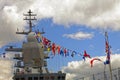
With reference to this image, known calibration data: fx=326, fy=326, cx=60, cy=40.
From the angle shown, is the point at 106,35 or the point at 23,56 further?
the point at 23,56

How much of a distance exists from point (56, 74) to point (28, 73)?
546 centimetres

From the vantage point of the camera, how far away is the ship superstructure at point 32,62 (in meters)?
63.1

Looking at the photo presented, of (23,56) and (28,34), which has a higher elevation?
(28,34)

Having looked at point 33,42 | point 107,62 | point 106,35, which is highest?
point 33,42

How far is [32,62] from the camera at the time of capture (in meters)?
67.6

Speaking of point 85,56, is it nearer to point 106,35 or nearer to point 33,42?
point 106,35

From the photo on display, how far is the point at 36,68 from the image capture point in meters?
66.5

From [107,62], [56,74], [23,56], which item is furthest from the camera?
[23,56]

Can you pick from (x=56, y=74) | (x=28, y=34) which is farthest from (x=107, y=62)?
(x=28, y=34)

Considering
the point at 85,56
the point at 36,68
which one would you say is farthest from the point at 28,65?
the point at 85,56

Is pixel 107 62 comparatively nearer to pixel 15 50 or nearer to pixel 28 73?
pixel 28 73

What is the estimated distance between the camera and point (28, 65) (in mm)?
67125

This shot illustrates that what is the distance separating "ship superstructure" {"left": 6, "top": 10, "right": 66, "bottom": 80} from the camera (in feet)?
207

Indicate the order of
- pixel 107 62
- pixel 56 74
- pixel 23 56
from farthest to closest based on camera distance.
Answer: pixel 23 56 → pixel 56 74 → pixel 107 62
